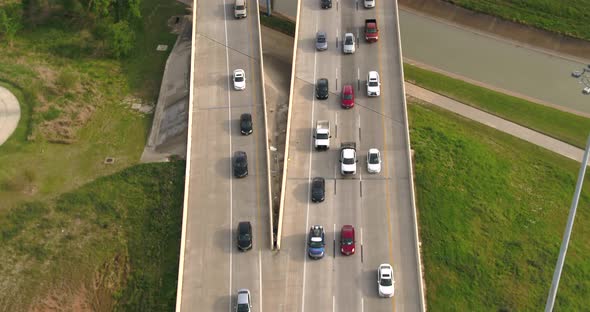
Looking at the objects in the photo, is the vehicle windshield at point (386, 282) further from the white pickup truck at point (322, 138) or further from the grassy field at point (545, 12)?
the grassy field at point (545, 12)

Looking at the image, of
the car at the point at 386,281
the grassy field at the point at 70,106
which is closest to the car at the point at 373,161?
the car at the point at 386,281

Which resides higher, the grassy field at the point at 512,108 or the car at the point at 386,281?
the grassy field at the point at 512,108

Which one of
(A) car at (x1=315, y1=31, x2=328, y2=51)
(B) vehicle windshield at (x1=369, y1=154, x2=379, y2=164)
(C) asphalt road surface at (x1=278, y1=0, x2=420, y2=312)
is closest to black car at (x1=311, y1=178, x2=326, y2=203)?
(C) asphalt road surface at (x1=278, y1=0, x2=420, y2=312)

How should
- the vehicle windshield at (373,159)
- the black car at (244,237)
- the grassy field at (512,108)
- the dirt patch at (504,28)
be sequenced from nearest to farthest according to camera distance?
the black car at (244,237) < the vehicle windshield at (373,159) < the grassy field at (512,108) < the dirt patch at (504,28)

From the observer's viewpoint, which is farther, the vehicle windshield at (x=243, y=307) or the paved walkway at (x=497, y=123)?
the paved walkway at (x=497, y=123)

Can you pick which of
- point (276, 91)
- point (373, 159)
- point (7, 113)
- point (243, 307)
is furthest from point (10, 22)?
point (243, 307)

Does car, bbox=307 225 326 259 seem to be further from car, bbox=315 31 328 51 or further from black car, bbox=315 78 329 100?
car, bbox=315 31 328 51

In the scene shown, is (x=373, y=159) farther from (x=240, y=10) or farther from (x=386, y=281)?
(x=240, y=10)

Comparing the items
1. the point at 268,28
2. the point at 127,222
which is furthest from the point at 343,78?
the point at 127,222

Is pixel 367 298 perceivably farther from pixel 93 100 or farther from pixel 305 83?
pixel 93 100
